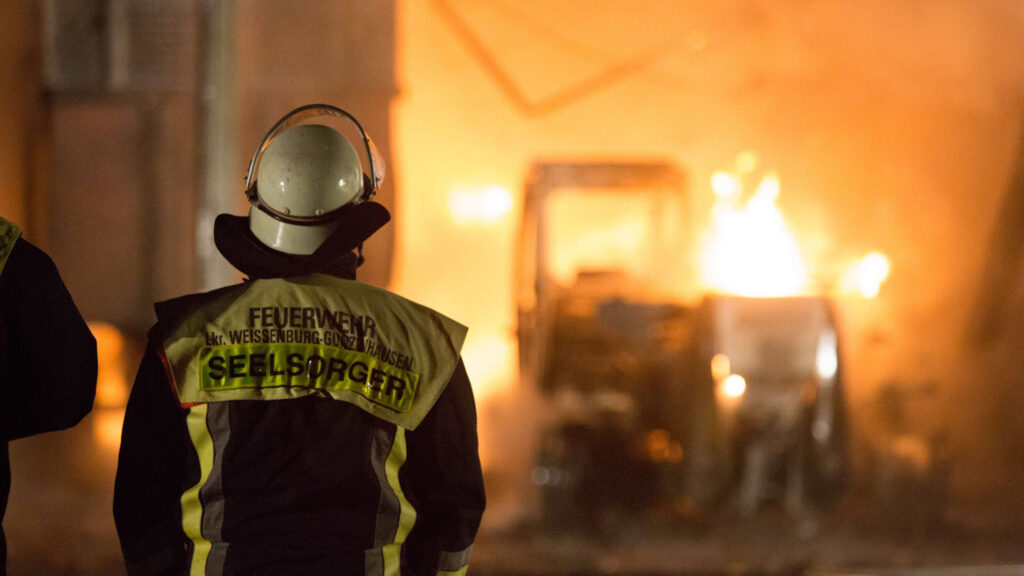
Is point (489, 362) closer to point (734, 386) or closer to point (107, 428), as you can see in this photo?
point (734, 386)

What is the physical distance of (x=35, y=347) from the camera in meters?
1.73

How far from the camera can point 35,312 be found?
5.67 ft

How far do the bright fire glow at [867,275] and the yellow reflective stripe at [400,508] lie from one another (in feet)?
25.4

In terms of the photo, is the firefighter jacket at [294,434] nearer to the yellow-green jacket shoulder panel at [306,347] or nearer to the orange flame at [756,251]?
the yellow-green jacket shoulder panel at [306,347]

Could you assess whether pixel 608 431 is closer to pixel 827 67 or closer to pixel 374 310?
pixel 374 310

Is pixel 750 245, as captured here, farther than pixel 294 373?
Yes

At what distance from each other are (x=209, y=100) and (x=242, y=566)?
5.28 meters

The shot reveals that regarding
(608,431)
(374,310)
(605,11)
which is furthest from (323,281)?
(605,11)

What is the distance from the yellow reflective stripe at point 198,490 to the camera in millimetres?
1569

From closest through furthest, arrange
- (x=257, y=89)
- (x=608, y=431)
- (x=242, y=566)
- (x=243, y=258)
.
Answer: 1. (x=242, y=566)
2. (x=243, y=258)
3. (x=608, y=431)
4. (x=257, y=89)

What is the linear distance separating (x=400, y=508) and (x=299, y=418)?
0.88 ft

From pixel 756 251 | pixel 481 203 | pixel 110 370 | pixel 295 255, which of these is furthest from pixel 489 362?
pixel 295 255

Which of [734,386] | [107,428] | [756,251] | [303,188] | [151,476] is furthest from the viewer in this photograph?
[756,251]

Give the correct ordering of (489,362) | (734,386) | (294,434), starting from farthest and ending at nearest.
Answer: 1. (489,362)
2. (734,386)
3. (294,434)
